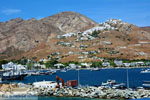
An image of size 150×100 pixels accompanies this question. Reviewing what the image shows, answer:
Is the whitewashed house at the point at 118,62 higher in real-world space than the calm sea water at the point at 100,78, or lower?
higher

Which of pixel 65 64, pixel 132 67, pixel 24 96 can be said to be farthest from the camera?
pixel 65 64

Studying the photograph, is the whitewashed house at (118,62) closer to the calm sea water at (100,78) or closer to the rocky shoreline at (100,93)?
the calm sea water at (100,78)

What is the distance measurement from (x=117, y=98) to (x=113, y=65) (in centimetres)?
13960

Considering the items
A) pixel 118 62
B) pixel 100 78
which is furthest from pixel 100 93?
pixel 118 62

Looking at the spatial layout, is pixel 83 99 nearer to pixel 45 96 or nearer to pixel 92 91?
pixel 92 91

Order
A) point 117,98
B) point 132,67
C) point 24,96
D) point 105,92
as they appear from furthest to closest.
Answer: point 132,67 < point 105,92 < point 117,98 < point 24,96

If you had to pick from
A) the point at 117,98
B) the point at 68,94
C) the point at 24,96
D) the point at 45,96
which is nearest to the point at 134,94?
the point at 117,98

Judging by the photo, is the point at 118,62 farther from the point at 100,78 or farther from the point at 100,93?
the point at 100,93

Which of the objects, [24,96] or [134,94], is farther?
[134,94]

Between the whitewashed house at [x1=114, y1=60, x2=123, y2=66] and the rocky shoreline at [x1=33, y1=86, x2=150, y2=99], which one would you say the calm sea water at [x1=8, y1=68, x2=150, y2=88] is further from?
the whitewashed house at [x1=114, y1=60, x2=123, y2=66]

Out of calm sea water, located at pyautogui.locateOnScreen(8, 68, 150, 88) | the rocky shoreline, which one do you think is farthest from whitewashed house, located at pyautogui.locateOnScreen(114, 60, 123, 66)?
the rocky shoreline

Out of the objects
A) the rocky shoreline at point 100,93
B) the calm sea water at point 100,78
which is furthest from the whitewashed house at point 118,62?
the rocky shoreline at point 100,93

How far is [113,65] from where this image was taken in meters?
183

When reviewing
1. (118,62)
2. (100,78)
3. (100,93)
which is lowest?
(100,93)
